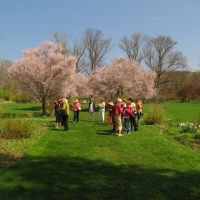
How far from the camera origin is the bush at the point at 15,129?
10.7 m

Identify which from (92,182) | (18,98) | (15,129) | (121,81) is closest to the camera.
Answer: (92,182)

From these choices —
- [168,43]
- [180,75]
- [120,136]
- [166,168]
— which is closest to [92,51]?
[168,43]

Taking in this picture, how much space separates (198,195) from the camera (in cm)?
500

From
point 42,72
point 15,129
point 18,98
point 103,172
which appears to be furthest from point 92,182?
point 18,98

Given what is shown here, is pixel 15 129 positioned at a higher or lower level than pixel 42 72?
lower

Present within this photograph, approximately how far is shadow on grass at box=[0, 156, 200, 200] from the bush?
3.94m

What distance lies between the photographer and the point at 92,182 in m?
5.59

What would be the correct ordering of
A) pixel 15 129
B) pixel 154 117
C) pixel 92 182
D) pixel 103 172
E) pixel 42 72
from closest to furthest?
pixel 92 182 < pixel 103 172 < pixel 15 129 < pixel 154 117 < pixel 42 72

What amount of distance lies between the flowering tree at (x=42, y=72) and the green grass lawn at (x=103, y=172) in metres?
14.7

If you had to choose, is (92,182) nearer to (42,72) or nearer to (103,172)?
(103,172)

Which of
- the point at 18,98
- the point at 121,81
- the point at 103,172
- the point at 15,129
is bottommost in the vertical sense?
the point at 103,172

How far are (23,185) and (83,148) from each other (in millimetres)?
3914

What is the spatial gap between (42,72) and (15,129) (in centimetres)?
1353

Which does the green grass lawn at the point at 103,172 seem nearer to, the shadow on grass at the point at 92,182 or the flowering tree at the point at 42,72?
the shadow on grass at the point at 92,182
